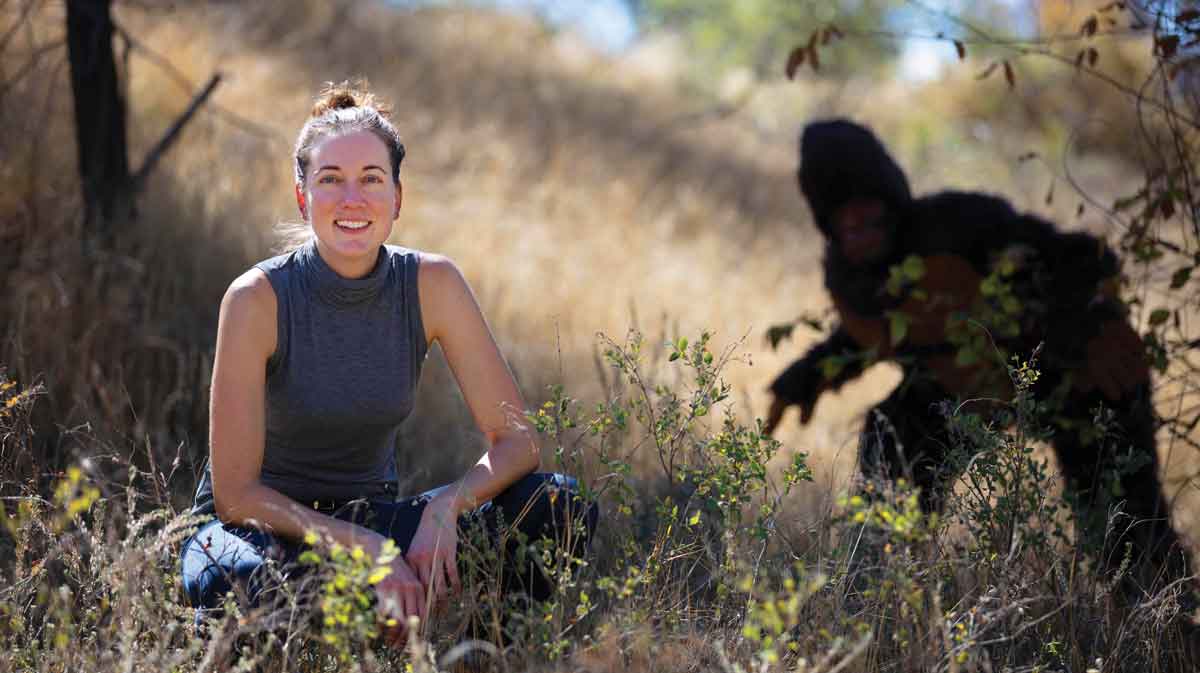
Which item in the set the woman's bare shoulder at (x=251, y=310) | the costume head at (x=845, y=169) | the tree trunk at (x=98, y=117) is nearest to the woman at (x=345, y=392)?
the woman's bare shoulder at (x=251, y=310)

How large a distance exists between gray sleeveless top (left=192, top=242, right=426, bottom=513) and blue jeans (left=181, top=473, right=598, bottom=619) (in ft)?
0.38

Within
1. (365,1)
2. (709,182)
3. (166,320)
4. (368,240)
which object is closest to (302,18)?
(365,1)

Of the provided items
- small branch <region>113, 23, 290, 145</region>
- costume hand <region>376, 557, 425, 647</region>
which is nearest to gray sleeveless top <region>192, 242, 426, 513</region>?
costume hand <region>376, 557, 425, 647</region>

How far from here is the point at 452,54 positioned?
13047 mm

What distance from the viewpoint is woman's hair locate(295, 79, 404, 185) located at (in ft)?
10.2

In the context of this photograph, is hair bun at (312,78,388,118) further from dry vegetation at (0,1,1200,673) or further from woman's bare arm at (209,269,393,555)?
dry vegetation at (0,1,1200,673)

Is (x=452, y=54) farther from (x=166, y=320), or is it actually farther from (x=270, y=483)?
(x=270, y=483)

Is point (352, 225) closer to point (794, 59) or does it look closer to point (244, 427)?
point (244, 427)

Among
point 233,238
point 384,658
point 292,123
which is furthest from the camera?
point 292,123

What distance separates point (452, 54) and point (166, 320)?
805 centimetres

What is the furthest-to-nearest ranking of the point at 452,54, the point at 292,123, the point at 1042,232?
the point at 452,54 < the point at 292,123 < the point at 1042,232

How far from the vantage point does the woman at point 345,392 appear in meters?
2.91

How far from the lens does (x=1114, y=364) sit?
414 cm

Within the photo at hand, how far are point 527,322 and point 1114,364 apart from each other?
417 cm
